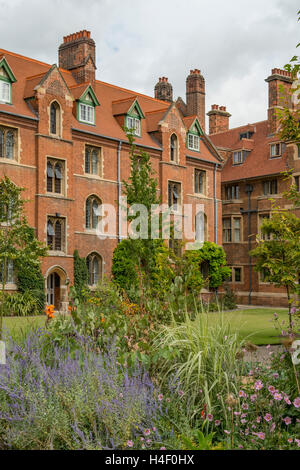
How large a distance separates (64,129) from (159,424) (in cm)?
2617

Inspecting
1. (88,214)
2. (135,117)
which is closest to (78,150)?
(88,214)

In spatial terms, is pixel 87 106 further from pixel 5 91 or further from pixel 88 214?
pixel 88 214

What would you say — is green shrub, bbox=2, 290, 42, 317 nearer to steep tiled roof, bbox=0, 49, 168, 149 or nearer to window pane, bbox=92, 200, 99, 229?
window pane, bbox=92, 200, 99, 229

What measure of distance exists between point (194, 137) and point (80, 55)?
9723 mm

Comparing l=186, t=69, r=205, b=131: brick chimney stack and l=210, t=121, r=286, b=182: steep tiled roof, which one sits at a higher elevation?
l=186, t=69, r=205, b=131: brick chimney stack

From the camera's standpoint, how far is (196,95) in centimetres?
4156

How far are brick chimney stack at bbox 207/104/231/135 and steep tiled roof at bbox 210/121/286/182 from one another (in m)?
2.40

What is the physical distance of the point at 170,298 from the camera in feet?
26.3

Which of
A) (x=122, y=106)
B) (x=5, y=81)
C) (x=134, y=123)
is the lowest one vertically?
(x=134, y=123)

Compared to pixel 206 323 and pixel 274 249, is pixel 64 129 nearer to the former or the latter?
pixel 274 249

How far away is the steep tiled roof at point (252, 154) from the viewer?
131 feet

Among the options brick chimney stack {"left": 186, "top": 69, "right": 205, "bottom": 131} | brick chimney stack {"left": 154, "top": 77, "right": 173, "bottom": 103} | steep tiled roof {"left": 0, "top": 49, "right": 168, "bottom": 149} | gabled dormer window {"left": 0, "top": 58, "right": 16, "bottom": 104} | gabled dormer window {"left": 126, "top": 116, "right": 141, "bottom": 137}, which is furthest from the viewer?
brick chimney stack {"left": 154, "top": 77, "right": 173, "bottom": 103}

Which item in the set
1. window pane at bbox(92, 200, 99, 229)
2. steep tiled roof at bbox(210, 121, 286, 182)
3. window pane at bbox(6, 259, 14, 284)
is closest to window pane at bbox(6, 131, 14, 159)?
window pane at bbox(6, 259, 14, 284)

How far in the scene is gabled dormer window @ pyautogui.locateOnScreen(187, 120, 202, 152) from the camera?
39344 millimetres
